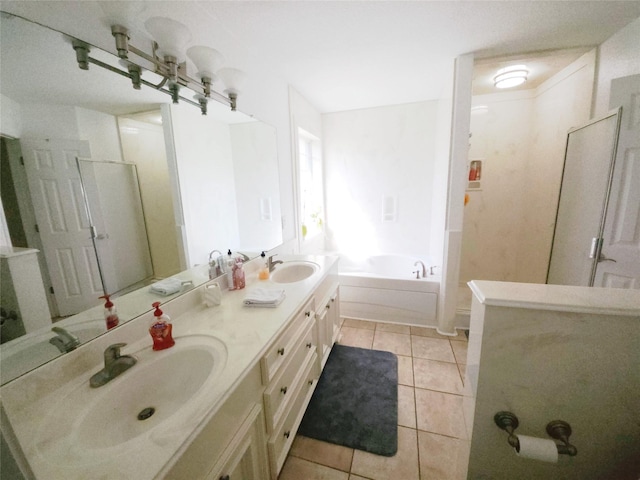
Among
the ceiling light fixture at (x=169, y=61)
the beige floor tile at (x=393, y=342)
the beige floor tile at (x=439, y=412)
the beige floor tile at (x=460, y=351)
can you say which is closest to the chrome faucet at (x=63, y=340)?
the ceiling light fixture at (x=169, y=61)

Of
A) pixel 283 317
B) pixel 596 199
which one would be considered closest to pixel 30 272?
pixel 283 317

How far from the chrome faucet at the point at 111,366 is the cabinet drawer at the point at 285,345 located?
1.55 ft

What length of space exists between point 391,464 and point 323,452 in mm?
377

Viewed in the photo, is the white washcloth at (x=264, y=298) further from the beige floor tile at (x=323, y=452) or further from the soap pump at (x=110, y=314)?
the beige floor tile at (x=323, y=452)

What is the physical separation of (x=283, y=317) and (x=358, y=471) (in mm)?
942

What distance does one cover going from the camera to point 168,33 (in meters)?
0.94

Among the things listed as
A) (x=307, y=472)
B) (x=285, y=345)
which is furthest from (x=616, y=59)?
(x=307, y=472)

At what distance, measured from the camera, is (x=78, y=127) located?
869mm

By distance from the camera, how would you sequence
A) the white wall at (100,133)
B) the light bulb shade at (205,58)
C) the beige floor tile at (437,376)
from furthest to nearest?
1. the beige floor tile at (437,376)
2. the light bulb shade at (205,58)
3. the white wall at (100,133)

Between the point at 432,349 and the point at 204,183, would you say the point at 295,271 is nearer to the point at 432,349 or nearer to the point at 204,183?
the point at 204,183

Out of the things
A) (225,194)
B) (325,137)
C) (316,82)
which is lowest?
(225,194)

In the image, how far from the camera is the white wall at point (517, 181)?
7.89 feet

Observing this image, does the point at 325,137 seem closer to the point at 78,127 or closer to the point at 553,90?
the point at 553,90

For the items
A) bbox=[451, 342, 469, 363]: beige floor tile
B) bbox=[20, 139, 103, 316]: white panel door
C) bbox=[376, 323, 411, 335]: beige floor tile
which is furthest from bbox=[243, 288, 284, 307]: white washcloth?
bbox=[451, 342, 469, 363]: beige floor tile
